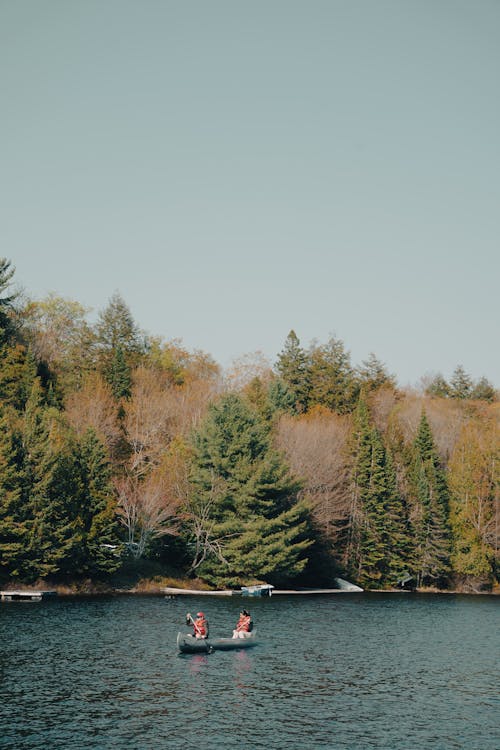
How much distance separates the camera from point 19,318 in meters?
118

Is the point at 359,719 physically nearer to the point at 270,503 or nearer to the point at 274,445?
the point at 270,503

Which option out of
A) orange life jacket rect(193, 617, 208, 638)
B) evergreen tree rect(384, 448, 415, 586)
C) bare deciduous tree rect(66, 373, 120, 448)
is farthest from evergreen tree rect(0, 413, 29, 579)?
evergreen tree rect(384, 448, 415, 586)

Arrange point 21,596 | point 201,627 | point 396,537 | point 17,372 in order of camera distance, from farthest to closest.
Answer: point 17,372 → point 396,537 → point 21,596 → point 201,627

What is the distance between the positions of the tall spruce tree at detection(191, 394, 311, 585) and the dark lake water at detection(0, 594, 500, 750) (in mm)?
17545

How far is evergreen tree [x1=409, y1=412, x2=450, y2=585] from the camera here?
103m

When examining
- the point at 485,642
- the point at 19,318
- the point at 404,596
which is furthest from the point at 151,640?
the point at 19,318

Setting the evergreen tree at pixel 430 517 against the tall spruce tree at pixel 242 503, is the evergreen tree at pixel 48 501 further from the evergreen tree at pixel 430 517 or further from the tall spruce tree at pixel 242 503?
the evergreen tree at pixel 430 517

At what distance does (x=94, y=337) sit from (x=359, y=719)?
103 m

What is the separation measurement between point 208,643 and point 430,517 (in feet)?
209

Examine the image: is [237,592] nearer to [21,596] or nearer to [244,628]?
[21,596]

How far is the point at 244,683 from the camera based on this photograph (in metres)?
39.3

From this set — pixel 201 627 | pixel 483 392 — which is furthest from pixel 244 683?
pixel 483 392

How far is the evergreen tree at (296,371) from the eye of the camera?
142 metres

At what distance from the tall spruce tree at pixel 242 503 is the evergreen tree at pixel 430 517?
2069cm
